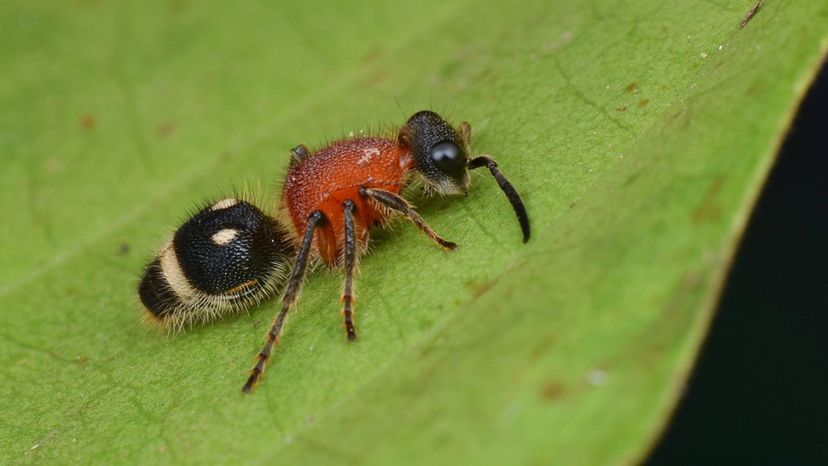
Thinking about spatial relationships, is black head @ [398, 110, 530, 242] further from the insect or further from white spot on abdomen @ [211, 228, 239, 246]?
white spot on abdomen @ [211, 228, 239, 246]

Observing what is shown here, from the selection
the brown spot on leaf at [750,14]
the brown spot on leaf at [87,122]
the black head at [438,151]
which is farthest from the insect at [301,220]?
the brown spot on leaf at [87,122]

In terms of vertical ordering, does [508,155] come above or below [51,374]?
below

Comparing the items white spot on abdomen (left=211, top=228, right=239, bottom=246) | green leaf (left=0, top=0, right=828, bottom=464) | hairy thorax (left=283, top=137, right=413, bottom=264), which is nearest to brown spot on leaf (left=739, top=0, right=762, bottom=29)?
green leaf (left=0, top=0, right=828, bottom=464)

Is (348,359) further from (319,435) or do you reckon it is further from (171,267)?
(171,267)

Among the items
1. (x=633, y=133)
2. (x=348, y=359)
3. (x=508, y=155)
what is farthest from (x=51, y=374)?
(x=633, y=133)

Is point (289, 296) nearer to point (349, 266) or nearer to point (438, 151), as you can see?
point (349, 266)

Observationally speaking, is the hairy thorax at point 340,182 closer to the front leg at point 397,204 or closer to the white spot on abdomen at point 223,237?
the front leg at point 397,204
